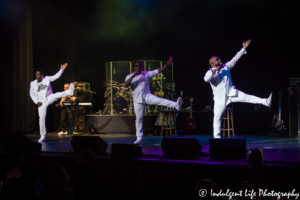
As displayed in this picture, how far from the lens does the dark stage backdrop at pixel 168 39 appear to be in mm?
10297

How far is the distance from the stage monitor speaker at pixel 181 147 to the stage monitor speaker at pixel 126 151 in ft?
1.49

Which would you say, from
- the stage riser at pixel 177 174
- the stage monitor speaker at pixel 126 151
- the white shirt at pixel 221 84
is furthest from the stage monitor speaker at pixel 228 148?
the white shirt at pixel 221 84

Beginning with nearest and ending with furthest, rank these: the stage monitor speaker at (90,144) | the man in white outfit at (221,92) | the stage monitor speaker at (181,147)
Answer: the stage monitor speaker at (181,147) < the stage monitor speaker at (90,144) < the man in white outfit at (221,92)

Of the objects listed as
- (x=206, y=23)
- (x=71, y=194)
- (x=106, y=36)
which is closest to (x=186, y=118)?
(x=206, y=23)

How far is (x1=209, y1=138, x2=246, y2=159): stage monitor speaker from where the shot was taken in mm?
4312

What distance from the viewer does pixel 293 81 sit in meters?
9.34

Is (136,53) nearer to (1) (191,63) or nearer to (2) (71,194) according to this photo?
(1) (191,63)

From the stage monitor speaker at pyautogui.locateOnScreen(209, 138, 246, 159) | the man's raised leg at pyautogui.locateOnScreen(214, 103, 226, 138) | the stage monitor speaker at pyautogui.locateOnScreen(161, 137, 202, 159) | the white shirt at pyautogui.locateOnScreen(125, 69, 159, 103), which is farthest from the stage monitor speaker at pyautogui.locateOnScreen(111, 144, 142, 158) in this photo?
the man's raised leg at pyautogui.locateOnScreen(214, 103, 226, 138)

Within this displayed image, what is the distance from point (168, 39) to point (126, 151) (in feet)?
27.3

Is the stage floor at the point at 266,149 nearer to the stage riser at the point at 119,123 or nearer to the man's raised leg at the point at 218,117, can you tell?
the man's raised leg at the point at 218,117

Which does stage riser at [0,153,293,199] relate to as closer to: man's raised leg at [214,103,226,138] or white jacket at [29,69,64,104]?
man's raised leg at [214,103,226,138]

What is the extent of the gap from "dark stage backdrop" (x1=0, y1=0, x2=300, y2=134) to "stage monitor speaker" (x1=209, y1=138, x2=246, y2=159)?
6.53 metres

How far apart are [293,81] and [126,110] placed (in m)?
5.86

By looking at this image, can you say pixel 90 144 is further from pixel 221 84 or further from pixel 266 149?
pixel 266 149
